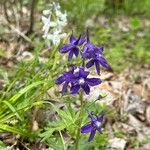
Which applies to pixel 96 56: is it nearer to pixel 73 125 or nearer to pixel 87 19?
pixel 73 125

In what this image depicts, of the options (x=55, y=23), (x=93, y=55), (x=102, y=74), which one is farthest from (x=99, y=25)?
(x=93, y=55)

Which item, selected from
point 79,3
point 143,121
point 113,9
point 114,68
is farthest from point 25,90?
point 113,9

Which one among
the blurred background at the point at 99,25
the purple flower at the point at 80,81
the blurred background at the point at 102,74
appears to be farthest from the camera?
the blurred background at the point at 99,25

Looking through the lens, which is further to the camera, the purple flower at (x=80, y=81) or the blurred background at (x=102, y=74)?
the blurred background at (x=102, y=74)

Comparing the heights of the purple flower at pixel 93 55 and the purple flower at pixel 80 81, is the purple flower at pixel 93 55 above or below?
above

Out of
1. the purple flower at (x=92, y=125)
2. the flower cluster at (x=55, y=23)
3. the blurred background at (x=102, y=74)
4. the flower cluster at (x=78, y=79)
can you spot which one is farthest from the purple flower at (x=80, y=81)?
the flower cluster at (x=55, y=23)

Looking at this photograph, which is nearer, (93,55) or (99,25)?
(93,55)

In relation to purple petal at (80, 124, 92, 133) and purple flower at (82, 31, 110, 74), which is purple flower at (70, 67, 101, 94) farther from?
purple petal at (80, 124, 92, 133)

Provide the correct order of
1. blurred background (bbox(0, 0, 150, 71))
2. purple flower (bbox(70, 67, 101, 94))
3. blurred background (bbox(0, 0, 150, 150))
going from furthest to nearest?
blurred background (bbox(0, 0, 150, 71)), blurred background (bbox(0, 0, 150, 150)), purple flower (bbox(70, 67, 101, 94))

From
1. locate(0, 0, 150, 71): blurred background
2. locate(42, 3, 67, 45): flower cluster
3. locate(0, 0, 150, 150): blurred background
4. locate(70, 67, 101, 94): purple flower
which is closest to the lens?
locate(70, 67, 101, 94): purple flower

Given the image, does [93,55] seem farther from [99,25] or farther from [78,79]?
[99,25]

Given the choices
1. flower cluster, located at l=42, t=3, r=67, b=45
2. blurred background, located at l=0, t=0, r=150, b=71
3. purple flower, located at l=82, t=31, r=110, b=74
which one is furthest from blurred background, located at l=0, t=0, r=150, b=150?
purple flower, located at l=82, t=31, r=110, b=74

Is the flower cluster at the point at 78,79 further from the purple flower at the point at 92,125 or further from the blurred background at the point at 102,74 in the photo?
the blurred background at the point at 102,74
